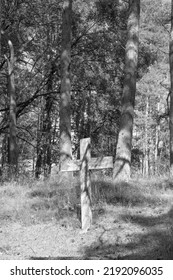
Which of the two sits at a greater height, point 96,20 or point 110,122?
point 96,20

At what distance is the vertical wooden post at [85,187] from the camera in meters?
6.77

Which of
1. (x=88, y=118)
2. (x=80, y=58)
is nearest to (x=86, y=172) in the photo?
(x=80, y=58)

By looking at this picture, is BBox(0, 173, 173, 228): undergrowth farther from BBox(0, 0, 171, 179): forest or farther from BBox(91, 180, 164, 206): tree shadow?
BBox(0, 0, 171, 179): forest

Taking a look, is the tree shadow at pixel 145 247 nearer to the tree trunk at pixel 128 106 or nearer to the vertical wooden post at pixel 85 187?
the vertical wooden post at pixel 85 187

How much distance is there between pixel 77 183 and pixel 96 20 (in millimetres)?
12247

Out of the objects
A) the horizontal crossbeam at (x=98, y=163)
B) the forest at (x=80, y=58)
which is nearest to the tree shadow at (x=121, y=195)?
the horizontal crossbeam at (x=98, y=163)

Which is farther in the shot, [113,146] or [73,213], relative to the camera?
[113,146]

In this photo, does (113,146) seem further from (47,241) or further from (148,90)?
(47,241)

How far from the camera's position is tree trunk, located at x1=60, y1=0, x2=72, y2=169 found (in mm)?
11984

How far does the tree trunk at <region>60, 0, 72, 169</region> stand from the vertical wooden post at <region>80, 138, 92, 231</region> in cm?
457

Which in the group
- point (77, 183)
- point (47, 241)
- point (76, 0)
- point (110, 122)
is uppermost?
point (76, 0)

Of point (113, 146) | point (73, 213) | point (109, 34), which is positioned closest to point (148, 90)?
point (113, 146)

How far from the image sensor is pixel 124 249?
5.73m

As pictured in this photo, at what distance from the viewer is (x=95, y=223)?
6941 mm
